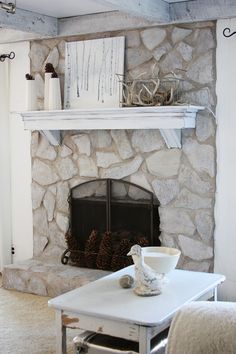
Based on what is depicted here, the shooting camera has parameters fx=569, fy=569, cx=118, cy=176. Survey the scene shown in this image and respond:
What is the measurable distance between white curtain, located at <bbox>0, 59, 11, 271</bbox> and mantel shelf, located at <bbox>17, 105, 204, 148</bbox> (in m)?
0.48

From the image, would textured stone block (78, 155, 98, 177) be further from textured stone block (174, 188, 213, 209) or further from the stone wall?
textured stone block (174, 188, 213, 209)

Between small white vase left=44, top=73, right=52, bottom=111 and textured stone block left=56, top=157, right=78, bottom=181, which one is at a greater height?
small white vase left=44, top=73, right=52, bottom=111

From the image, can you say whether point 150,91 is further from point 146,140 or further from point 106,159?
point 106,159

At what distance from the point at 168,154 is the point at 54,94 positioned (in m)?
1.05

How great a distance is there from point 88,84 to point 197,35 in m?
0.96

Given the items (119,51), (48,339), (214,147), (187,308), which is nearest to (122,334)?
(187,308)

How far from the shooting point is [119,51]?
4.25m

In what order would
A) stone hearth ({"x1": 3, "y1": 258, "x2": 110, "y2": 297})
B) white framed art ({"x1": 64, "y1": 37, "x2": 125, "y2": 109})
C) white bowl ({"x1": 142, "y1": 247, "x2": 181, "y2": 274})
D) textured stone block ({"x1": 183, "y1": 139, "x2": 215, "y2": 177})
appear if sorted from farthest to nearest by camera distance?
white framed art ({"x1": 64, "y1": 37, "x2": 125, "y2": 109})
stone hearth ({"x1": 3, "y1": 258, "x2": 110, "y2": 297})
textured stone block ({"x1": 183, "y1": 139, "x2": 215, "y2": 177})
white bowl ({"x1": 142, "y1": 247, "x2": 181, "y2": 274})

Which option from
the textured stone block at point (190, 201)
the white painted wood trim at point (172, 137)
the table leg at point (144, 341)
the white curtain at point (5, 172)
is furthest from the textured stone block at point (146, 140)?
the table leg at point (144, 341)

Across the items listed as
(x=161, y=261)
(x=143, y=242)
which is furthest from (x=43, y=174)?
(x=161, y=261)

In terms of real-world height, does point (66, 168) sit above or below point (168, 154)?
below

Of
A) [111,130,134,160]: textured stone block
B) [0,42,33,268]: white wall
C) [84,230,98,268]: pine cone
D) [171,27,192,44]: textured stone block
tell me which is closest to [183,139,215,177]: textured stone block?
[111,130,134,160]: textured stone block

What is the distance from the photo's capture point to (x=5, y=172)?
495 cm

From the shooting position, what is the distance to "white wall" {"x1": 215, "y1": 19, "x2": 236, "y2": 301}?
3825 millimetres
